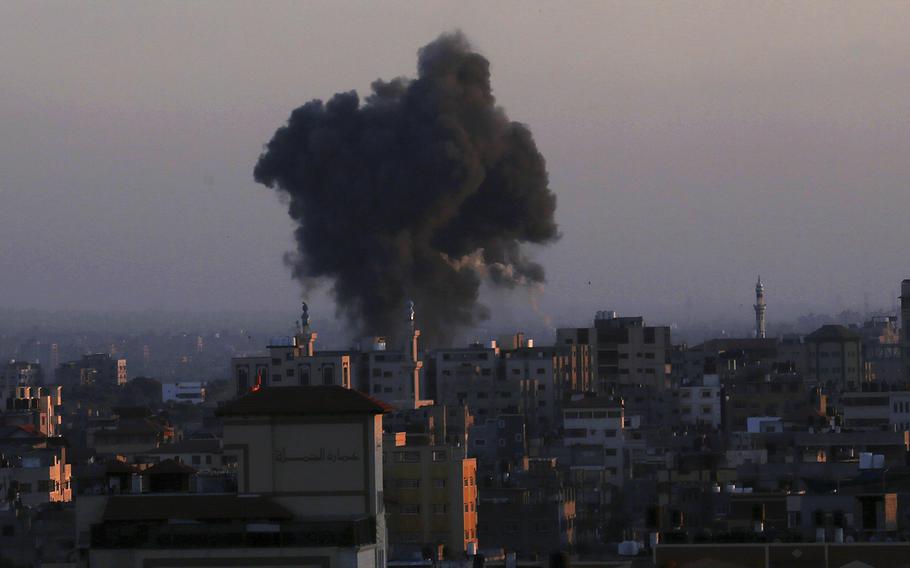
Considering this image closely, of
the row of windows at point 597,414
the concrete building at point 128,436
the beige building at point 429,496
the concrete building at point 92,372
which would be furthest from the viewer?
the concrete building at point 92,372

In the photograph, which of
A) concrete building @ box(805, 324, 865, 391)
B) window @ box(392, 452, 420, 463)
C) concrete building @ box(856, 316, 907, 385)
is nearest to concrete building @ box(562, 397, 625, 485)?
concrete building @ box(856, 316, 907, 385)

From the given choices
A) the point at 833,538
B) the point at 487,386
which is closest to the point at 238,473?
the point at 833,538

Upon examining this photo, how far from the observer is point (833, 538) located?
3175 centimetres

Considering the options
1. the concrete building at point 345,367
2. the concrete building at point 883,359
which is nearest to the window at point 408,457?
the concrete building at point 345,367

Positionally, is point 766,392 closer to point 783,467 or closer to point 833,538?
point 783,467

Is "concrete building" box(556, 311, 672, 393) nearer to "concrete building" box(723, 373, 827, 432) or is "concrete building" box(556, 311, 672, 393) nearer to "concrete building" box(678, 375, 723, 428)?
"concrete building" box(678, 375, 723, 428)

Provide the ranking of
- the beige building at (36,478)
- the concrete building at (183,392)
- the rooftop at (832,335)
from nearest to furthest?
1. the beige building at (36,478)
2. the rooftop at (832,335)
3. the concrete building at (183,392)

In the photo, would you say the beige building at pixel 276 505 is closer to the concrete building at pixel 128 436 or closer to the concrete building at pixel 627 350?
the concrete building at pixel 128 436

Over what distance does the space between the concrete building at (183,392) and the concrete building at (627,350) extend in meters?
22.1

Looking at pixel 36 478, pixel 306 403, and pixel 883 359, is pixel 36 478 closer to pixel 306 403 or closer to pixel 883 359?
pixel 306 403

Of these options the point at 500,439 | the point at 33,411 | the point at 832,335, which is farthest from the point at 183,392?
the point at 500,439

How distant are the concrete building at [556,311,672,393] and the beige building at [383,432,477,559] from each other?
56534mm

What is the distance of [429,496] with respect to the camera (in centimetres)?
5069

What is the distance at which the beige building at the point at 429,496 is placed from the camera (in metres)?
49.5
